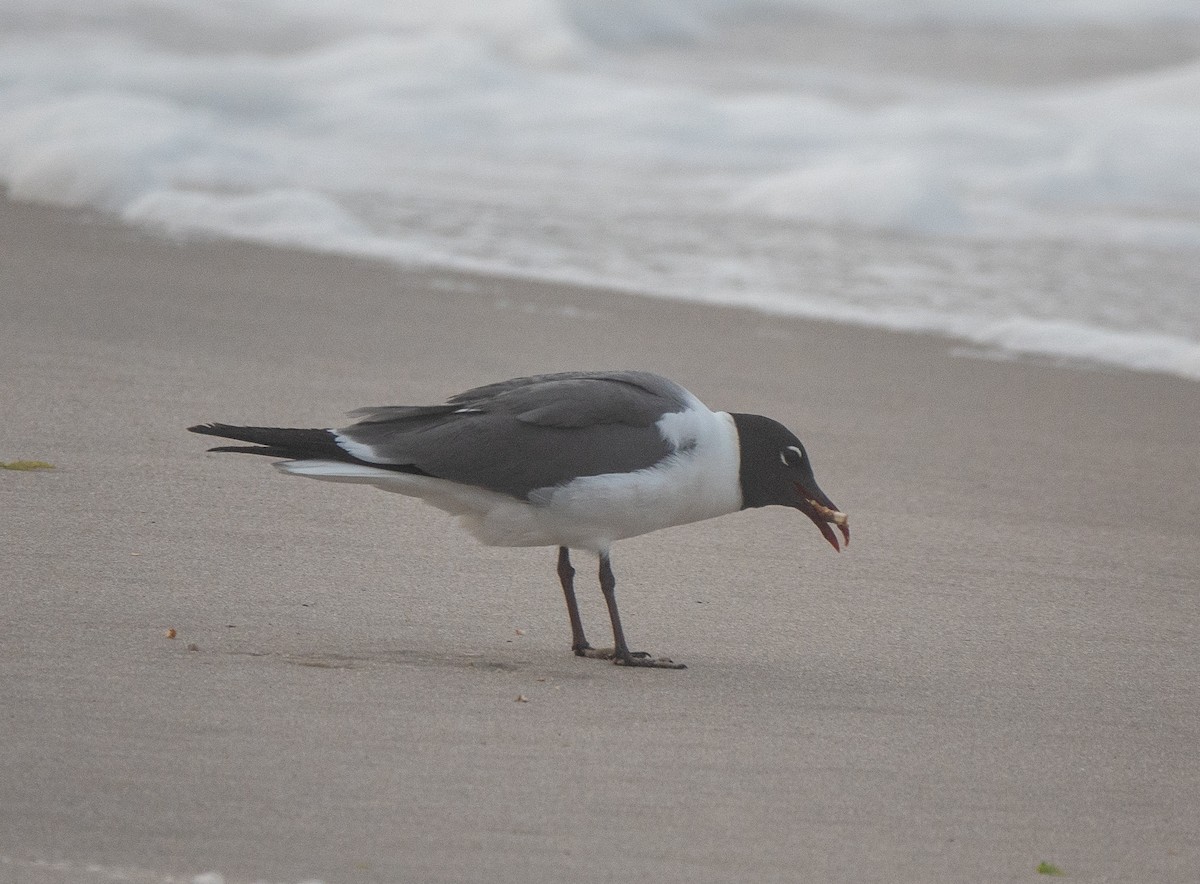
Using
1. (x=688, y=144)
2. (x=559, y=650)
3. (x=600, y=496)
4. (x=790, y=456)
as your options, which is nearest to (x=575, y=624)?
(x=559, y=650)

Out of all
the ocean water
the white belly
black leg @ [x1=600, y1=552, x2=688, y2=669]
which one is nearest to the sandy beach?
black leg @ [x1=600, y1=552, x2=688, y2=669]

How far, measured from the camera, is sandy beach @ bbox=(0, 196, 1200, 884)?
289 centimetres

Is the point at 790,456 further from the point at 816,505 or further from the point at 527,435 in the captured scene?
the point at 527,435

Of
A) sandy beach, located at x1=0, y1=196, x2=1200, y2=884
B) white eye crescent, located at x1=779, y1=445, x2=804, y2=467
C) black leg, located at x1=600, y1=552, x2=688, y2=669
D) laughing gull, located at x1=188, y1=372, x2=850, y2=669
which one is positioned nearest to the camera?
sandy beach, located at x1=0, y1=196, x2=1200, y2=884

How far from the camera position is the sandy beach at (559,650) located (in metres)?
2.89

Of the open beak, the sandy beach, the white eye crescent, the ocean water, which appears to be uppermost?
the ocean water

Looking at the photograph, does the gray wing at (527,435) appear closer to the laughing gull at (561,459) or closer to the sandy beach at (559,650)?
the laughing gull at (561,459)

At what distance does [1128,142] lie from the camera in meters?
16.9

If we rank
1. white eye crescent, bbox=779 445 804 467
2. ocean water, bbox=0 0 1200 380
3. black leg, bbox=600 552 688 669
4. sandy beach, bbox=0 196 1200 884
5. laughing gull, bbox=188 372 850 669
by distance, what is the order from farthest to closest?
ocean water, bbox=0 0 1200 380 → white eye crescent, bbox=779 445 804 467 → black leg, bbox=600 552 688 669 → laughing gull, bbox=188 372 850 669 → sandy beach, bbox=0 196 1200 884

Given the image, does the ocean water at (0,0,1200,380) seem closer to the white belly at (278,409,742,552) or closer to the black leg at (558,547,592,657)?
the white belly at (278,409,742,552)

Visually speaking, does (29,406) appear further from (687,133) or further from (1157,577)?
(687,133)

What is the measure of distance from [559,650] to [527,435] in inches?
23.2

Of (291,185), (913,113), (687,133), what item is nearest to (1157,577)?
(291,185)

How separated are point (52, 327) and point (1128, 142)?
43.1 feet
